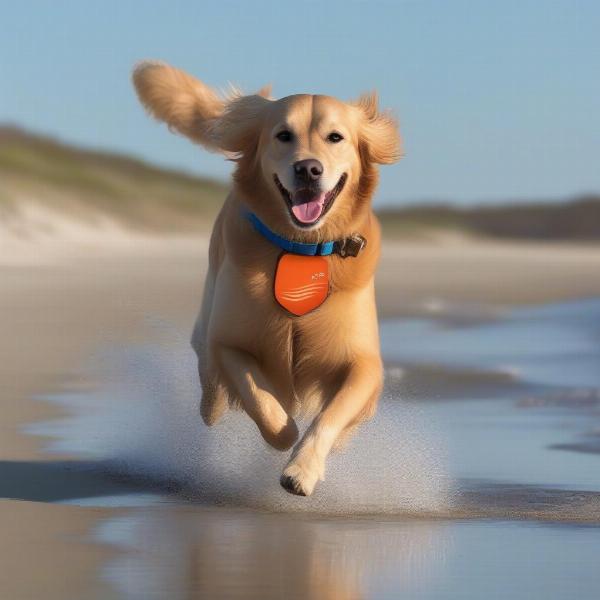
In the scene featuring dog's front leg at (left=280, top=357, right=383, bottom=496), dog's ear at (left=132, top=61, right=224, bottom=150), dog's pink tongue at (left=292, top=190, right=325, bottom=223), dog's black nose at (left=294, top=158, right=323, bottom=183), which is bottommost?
dog's front leg at (left=280, top=357, right=383, bottom=496)

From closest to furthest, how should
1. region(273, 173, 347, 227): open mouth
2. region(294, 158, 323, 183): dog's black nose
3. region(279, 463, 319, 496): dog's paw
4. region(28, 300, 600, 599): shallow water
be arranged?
1. region(28, 300, 600, 599): shallow water
2. region(279, 463, 319, 496): dog's paw
3. region(294, 158, 323, 183): dog's black nose
4. region(273, 173, 347, 227): open mouth

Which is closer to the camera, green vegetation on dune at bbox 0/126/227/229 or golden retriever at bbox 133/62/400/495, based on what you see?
golden retriever at bbox 133/62/400/495

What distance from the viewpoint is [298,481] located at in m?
5.54

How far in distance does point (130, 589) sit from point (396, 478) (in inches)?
84.7

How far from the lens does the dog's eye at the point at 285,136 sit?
239 inches

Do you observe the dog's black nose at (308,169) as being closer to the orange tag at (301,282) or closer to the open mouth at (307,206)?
the open mouth at (307,206)

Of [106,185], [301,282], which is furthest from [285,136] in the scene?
[106,185]

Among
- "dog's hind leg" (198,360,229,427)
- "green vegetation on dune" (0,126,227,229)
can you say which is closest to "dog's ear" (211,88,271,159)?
"dog's hind leg" (198,360,229,427)

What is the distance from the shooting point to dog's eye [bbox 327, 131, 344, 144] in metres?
6.10

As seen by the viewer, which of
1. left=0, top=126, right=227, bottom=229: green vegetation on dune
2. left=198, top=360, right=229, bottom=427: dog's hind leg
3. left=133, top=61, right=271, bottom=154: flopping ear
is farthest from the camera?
left=0, top=126, right=227, bottom=229: green vegetation on dune

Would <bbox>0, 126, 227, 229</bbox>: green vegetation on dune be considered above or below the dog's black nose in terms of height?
above

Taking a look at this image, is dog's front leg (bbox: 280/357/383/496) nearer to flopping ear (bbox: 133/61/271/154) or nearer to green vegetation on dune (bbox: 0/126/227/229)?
flopping ear (bbox: 133/61/271/154)

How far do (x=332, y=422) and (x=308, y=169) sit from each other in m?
0.88

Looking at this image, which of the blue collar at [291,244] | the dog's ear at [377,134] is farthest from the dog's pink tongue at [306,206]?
the dog's ear at [377,134]
